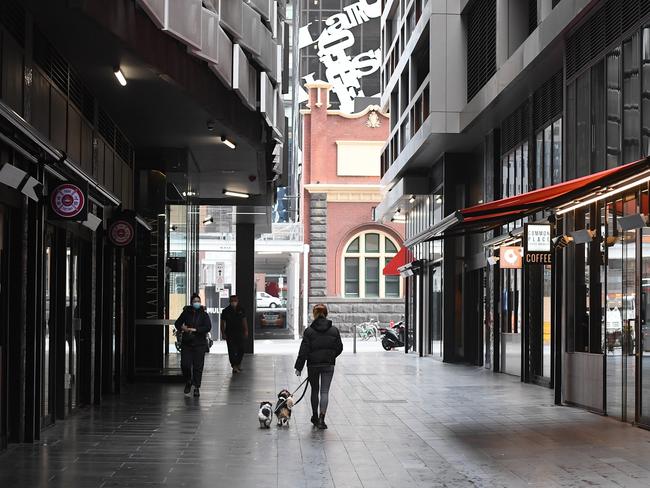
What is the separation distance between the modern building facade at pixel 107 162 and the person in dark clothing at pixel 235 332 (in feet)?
4.59

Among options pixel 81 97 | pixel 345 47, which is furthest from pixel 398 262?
pixel 345 47

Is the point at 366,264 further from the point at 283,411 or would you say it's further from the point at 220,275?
the point at 283,411

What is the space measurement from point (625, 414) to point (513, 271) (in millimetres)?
9289

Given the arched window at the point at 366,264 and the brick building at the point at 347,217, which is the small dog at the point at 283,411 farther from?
the arched window at the point at 366,264

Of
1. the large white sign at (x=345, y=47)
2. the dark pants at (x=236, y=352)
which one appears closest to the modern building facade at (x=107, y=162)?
the dark pants at (x=236, y=352)

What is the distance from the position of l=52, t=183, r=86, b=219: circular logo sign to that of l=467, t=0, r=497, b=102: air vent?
1303 cm

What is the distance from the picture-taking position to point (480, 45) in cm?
2506

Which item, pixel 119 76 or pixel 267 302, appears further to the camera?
pixel 267 302

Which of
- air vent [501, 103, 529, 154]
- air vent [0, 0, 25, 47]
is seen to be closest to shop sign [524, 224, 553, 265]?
air vent [501, 103, 529, 154]

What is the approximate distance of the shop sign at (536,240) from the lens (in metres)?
17.3

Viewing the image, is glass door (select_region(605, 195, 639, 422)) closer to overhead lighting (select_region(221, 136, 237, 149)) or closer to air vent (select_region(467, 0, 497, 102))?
overhead lighting (select_region(221, 136, 237, 149))

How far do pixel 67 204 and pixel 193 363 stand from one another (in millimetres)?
6380

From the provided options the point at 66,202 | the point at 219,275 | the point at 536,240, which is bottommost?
the point at 219,275

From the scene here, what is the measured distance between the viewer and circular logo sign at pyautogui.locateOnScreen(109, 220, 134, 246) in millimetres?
17414
